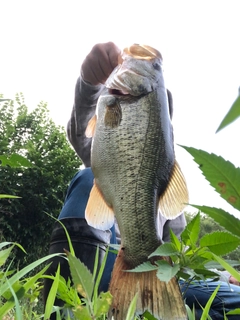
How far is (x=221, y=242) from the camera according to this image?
75cm

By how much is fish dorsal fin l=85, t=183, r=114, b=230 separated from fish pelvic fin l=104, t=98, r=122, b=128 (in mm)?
231

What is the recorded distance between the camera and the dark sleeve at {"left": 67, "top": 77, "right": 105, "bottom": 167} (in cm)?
267

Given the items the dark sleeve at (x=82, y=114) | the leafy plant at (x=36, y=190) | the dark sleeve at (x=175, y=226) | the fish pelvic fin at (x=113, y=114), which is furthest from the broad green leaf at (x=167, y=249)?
the leafy plant at (x=36, y=190)

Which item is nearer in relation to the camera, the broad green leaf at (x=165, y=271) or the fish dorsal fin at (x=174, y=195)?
the broad green leaf at (x=165, y=271)

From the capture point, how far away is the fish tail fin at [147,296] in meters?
1.00

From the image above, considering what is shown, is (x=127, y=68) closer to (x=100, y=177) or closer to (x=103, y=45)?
(x=103, y=45)

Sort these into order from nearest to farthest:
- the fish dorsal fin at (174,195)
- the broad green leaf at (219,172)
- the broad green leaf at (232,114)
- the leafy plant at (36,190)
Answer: the broad green leaf at (232,114), the broad green leaf at (219,172), the fish dorsal fin at (174,195), the leafy plant at (36,190)

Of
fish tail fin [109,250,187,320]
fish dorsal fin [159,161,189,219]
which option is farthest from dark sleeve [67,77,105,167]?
fish tail fin [109,250,187,320]

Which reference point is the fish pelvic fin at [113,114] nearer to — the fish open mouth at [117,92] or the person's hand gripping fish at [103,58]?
the fish open mouth at [117,92]

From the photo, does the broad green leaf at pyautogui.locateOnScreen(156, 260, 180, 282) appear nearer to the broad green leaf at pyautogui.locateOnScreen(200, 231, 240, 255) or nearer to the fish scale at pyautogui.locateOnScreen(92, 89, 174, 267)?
the broad green leaf at pyautogui.locateOnScreen(200, 231, 240, 255)

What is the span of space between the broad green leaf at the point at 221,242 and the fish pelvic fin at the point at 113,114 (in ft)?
2.53

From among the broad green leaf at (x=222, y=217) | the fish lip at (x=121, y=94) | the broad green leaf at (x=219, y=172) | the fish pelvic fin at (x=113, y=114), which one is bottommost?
the broad green leaf at (x=222, y=217)

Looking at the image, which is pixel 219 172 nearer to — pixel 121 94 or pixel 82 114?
pixel 121 94

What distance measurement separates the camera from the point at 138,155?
1.42 metres
